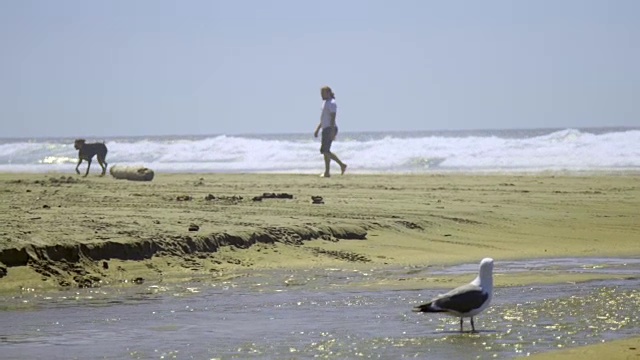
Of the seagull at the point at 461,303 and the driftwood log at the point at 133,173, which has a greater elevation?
the driftwood log at the point at 133,173

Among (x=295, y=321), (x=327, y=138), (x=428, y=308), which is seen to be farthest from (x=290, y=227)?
(x=327, y=138)

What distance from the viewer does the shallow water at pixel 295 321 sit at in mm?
7887

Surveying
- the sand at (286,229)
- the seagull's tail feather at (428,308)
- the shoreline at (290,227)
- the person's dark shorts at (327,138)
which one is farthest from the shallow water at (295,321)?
the person's dark shorts at (327,138)

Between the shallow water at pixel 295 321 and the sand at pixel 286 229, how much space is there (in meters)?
0.64

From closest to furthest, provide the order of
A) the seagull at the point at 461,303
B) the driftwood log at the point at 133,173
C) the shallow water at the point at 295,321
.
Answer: the shallow water at the point at 295,321, the seagull at the point at 461,303, the driftwood log at the point at 133,173

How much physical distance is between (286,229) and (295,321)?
4.39 metres

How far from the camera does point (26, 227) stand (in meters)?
12.2

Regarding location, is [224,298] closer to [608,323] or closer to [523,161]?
[608,323]

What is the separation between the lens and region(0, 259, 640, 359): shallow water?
7887 mm

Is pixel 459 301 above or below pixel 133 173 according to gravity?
below

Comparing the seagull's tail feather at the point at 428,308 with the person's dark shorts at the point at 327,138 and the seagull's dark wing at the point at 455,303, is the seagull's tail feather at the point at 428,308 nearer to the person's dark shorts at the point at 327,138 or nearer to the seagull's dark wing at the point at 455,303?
the seagull's dark wing at the point at 455,303

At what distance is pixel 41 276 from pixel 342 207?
5786mm

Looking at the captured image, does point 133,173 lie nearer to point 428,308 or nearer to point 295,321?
point 295,321

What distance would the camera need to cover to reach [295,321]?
9.11 metres
